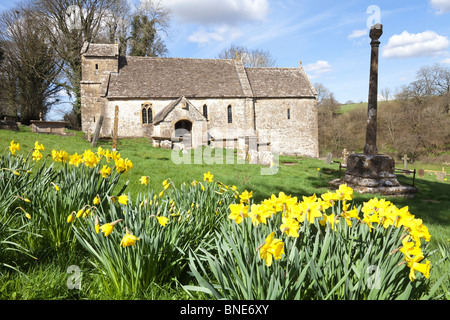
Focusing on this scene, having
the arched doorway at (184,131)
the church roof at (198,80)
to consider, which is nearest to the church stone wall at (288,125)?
the church roof at (198,80)

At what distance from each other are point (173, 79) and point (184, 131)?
226 inches

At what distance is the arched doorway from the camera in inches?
1009

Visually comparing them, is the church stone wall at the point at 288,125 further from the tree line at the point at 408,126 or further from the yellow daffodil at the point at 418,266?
the yellow daffodil at the point at 418,266

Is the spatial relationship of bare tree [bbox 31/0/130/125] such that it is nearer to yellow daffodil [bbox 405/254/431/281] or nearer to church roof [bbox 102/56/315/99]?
church roof [bbox 102/56/315/99]

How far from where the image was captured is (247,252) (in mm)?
2092

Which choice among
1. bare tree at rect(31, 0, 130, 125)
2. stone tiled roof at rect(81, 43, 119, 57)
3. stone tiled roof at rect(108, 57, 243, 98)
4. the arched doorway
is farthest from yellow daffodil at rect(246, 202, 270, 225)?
bare tree at rect(31, 0, 130, 125)

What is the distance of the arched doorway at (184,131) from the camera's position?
25641 mm

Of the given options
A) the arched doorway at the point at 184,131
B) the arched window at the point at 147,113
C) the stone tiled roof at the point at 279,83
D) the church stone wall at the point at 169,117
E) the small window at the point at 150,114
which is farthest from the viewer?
the stone tiled roof at the point at 279,83

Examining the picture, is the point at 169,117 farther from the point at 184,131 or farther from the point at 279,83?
the point at 279,83

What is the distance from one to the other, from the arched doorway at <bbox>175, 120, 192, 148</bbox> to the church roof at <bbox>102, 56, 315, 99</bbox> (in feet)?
9.03

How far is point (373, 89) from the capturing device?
32.5 ft

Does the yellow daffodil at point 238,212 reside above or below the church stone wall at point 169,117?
below

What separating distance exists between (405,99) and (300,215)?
51630 millimetres

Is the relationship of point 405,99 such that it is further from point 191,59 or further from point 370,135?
point 370,135
